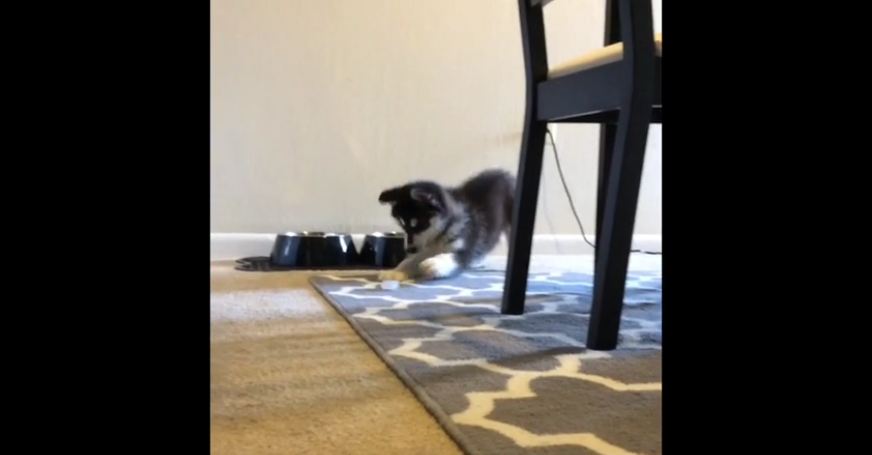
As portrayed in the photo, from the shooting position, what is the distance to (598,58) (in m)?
1.30

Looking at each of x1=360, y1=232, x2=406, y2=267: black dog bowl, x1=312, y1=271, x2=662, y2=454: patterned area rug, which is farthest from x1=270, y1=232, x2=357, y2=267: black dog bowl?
x1=312, y1=271, x2=662, y2=454: patterned area rug

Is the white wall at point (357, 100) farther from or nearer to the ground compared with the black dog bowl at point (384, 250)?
farther from the ground

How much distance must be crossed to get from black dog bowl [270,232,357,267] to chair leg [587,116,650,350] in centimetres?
148

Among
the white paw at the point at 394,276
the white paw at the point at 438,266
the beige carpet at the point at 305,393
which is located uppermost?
the white paw at the point at 438,266

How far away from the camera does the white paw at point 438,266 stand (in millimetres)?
2283

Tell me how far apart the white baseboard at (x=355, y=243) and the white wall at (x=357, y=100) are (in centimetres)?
4

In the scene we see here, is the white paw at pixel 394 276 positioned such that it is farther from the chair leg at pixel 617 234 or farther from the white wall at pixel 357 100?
the chair leg at pixel 617 234

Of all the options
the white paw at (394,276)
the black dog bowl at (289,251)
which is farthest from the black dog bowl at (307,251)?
the white paw at (394,276)

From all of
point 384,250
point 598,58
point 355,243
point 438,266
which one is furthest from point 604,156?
point 355,243

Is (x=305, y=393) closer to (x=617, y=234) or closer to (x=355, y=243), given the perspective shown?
(x=617, y=234)

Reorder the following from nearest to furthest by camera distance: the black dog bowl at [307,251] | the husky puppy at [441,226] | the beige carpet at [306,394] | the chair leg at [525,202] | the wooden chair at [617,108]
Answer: the beige carpet at [306,394] → the wooden chair at [617,108] → the chair leg at [525,202] → the husky puppy at [441,226] → the black dog bowl at [307,251]
